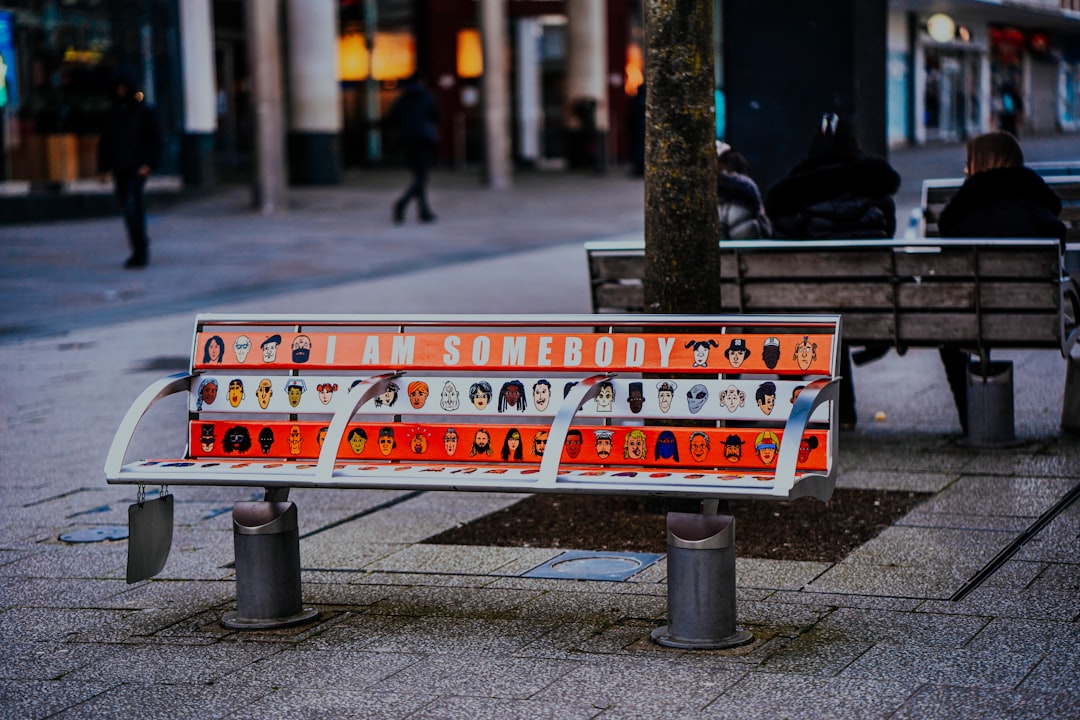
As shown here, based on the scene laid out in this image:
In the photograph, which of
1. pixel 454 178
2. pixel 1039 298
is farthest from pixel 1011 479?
pixel 454 178

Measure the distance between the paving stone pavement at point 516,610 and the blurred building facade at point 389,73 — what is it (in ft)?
15.0

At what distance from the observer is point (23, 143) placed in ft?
74.9

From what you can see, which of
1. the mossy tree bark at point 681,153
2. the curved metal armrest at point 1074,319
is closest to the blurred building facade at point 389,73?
the curved metal armrest at point 1074,319

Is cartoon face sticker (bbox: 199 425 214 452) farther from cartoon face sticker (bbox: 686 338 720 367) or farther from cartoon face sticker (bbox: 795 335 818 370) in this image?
cartoon face sticker (bbox: 795 335 818 370)

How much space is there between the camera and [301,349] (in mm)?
5137

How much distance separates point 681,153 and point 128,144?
11184mm

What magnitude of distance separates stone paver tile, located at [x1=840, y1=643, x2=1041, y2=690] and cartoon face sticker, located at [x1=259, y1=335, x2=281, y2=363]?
2.07 metres

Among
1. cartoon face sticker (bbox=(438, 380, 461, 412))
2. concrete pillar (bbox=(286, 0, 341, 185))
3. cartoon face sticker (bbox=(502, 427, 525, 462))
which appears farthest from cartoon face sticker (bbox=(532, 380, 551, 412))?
concrete pillar (bbox=(286, 0, 341, 185))

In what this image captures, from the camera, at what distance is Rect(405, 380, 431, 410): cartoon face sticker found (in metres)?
5.04

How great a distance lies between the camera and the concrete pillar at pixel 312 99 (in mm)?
28172

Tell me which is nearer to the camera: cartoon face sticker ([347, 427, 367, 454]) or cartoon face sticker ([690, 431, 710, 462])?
cartoon face sticker ([690, 431, 710, 462])

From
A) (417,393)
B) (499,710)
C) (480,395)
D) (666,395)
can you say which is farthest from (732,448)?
(499,710)

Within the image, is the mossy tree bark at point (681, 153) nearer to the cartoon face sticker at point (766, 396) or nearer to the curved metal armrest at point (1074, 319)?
the cartoon face sticker at point (766, 396)

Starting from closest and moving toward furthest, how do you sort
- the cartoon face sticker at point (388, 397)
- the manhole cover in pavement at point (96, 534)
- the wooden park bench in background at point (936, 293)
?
the cartoon face sticker at point (388, 397), the manhole cover in pavement at point (96, 534), the wooden park bench in background at point (936, 293)
